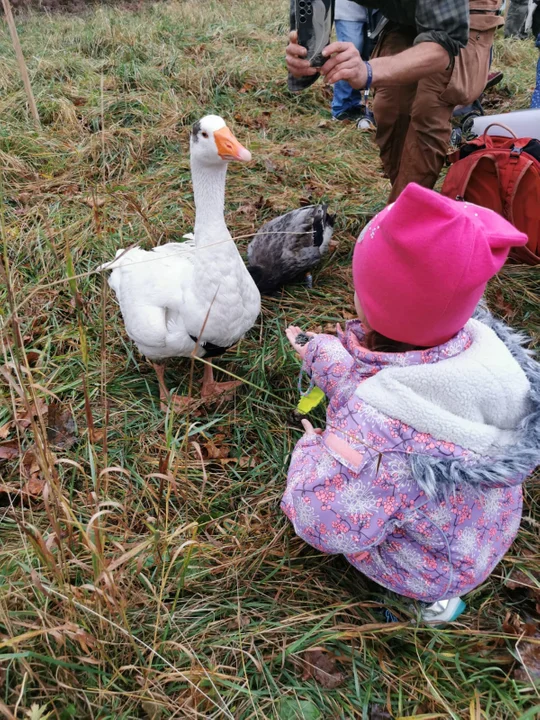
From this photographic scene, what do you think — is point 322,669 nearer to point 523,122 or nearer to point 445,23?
point 445,23

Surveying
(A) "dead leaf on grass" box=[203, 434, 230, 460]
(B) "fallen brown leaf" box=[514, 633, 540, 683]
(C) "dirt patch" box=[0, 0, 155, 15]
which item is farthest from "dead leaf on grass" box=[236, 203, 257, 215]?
(C) "dirt patch" box=[0, 0, 155, 15]

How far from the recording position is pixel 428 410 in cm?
120

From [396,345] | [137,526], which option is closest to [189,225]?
[137,526]

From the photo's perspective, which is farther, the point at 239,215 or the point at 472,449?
the point at 239,215

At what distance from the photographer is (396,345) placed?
1383 mm

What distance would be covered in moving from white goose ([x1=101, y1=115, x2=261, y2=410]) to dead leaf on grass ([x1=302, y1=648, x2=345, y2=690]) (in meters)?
1.16

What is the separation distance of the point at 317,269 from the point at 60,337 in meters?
1.59

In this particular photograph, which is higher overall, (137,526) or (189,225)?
(189,225)

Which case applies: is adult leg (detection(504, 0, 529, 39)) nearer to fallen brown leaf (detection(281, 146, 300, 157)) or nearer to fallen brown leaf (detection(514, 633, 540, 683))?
fallen brown leaf (detection(281, 146, 300, 157))

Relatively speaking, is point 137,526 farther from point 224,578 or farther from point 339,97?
point 339,97

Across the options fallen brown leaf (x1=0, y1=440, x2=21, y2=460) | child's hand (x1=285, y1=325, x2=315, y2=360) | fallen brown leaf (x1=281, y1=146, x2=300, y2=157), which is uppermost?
child's hand (x1=285, y1=325, x2=315, y2=360)

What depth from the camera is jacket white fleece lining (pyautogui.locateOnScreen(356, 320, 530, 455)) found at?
1199 mm

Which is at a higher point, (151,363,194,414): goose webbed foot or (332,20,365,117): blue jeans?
(332,20,365,117): blue jeans

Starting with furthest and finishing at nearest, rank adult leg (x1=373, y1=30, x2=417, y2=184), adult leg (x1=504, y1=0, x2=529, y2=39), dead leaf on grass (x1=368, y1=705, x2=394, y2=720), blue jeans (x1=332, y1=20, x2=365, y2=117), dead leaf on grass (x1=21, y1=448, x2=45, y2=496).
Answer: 1. adult leg (x1=504, y1=0, x2=529, y2=39)
2. blue jeans (x1=332, y1=20, x2=365, y2=117)
3. adult leg (x1=373, y1=30, x2=417, y2=184)
4. dead leaf on grass (x1=21, y1=448, x2=45, y2=496)
5. dead leaf on grass (x1=368, y1=705, x2=394, y2=720)
